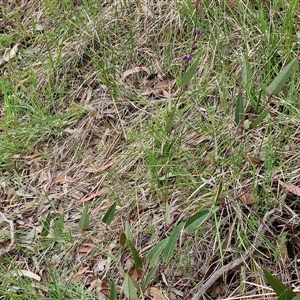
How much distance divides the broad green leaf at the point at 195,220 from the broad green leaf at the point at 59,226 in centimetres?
53

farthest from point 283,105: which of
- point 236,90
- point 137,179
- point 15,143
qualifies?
point 15,143

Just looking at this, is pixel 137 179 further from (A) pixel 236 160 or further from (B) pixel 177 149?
(A) pixel 236 160

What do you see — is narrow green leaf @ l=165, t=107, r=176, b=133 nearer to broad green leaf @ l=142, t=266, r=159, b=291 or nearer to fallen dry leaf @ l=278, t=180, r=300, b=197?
fallen dry leaf @ l=278, t=180, r=300, b=197

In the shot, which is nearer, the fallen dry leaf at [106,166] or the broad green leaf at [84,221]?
the broad green leaf at [84,221]

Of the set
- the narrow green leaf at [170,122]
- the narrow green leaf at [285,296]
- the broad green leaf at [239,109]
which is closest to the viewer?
the narrow green leaf at [285,296]

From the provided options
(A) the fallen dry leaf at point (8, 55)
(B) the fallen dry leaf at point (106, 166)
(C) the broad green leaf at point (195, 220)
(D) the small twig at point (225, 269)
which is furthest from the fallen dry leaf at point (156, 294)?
(A) the fallen dry leaf at point (8, 55)

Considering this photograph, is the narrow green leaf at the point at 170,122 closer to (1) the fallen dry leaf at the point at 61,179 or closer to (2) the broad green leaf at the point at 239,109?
(2) the broad green leaf at the point at 239,109

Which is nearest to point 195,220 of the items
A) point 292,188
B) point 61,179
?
point 292,188

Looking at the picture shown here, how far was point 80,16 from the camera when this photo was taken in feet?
8.40

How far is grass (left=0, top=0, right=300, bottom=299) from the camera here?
158cm

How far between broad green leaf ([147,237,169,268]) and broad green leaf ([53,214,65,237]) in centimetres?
44

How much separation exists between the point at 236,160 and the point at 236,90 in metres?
0.36

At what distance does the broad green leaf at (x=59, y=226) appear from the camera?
1.81 metres

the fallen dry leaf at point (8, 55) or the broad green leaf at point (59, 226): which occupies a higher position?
the fallen dry leaf at point (8, 55)
